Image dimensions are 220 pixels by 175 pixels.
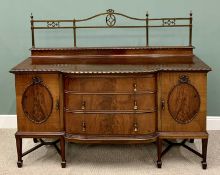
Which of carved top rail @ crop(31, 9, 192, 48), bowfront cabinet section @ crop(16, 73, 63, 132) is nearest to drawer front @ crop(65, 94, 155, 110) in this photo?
bowfront cabinet section @ crop(16, 73, 63, 132)

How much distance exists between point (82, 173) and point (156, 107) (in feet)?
2.14

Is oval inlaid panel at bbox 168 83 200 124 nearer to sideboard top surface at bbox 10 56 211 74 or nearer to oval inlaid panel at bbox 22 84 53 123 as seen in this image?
sideboard top surface at bbox 10 56 211 74

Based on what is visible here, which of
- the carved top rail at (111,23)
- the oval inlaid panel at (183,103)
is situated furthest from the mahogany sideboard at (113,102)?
the carved top rail at (111,23)

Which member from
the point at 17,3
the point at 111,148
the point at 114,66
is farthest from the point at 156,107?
the point at 17,3

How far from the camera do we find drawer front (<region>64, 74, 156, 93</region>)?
2721 mm

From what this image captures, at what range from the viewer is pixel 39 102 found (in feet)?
9.20

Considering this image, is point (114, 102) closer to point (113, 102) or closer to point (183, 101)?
point (113, 102)

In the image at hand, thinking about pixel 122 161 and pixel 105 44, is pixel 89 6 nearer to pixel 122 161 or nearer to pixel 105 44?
pixel 105 44

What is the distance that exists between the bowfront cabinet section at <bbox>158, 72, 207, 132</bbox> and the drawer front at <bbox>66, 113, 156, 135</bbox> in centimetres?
9

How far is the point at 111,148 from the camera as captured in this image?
322cm

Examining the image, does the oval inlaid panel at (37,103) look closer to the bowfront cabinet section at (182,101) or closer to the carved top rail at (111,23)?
the carved top rail at (111,23)

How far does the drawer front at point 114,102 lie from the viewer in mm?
2748

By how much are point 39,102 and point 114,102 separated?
1.63 ft

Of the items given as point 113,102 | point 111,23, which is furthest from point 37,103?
point 111,23
